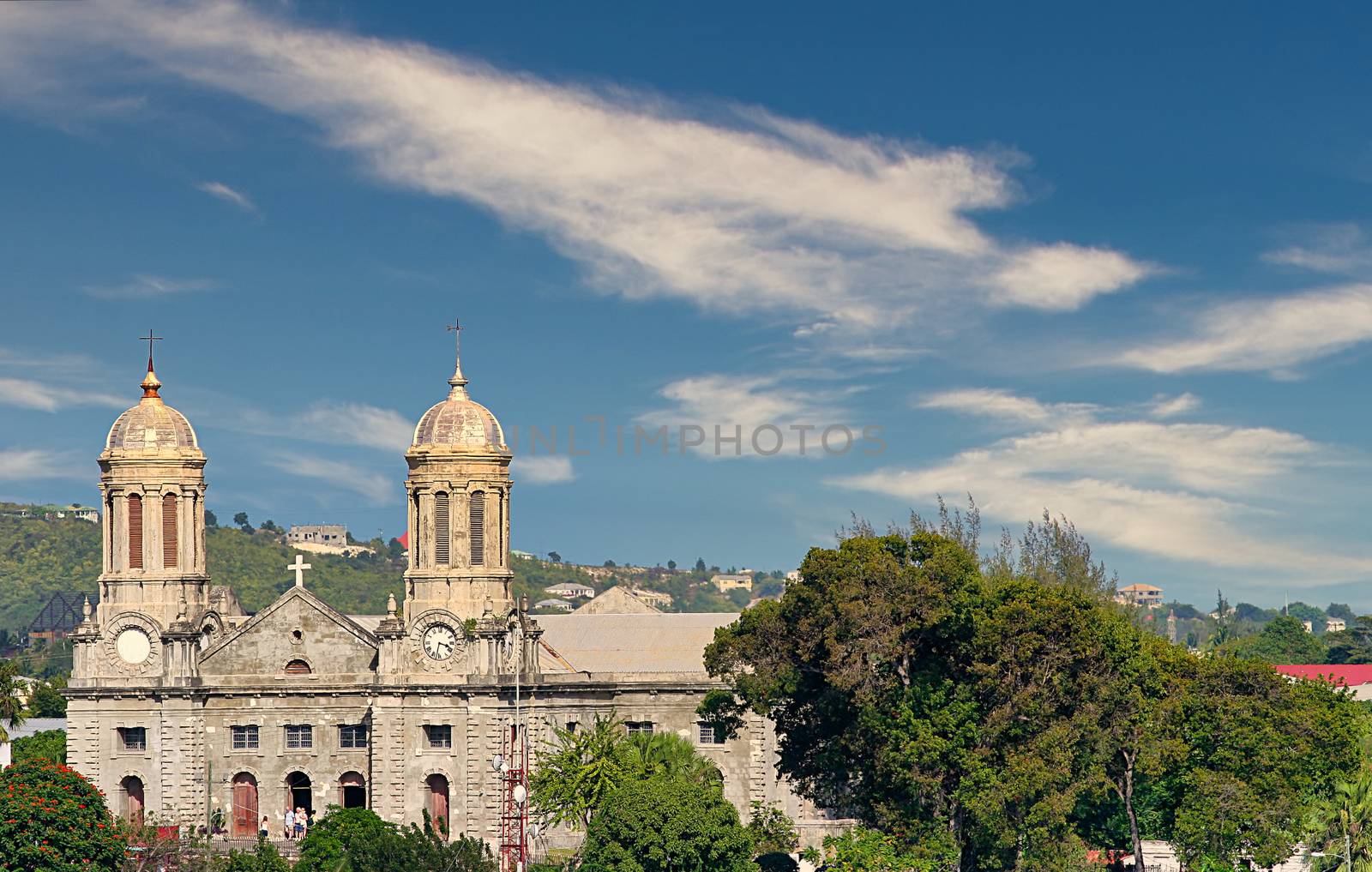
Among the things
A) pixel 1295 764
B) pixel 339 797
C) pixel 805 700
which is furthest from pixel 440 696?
pixel 1295 764

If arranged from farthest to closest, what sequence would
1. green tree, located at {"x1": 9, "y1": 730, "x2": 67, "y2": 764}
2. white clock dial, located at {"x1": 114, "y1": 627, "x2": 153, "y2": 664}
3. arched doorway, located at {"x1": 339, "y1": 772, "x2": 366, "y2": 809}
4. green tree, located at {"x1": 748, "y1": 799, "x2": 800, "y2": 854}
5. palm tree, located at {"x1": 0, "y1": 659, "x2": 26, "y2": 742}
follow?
palm tree, located at {"x1": 0, "y1": 659, "x2": 26, "y2": 742}
green tree, located at {"x1": 9, "y1": 730, "x2": 67, "y2": 764}
white clock dial, located at {"x1": 114, "y1": 627, "x2": 153, "y2": 664}
arched doorway, located at {"x1": 339, "y1": 772, "x2": 366, "y2": 809}
green tree, located at {"x1": 748, "y1": 799, "x2": 800, "y2": 854}

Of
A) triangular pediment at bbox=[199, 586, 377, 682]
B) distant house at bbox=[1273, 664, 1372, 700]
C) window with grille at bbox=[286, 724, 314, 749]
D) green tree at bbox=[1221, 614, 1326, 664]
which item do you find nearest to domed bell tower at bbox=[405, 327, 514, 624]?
triangular pediment at bbox=[199, 586, 377, 682]

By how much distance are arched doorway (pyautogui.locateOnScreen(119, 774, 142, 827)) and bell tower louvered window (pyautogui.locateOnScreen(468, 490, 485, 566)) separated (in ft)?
52.2

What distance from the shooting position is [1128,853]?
70.0 m

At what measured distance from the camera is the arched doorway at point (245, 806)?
242 ft

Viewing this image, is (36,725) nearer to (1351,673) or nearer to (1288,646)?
(1351,673)

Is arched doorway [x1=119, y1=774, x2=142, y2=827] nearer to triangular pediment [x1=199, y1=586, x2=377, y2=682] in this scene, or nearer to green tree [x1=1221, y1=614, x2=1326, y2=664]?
triangular pediment [x1=199, y1=586, x2=377, y2=682]

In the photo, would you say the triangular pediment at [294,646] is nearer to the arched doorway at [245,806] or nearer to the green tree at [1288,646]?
the arched doorway at [245,806]

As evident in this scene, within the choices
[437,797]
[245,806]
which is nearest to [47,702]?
[245,806]

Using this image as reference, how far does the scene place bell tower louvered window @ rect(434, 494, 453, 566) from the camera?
2904 inches

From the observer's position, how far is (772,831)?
6981 cm

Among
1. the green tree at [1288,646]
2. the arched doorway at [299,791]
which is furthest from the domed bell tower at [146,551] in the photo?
the green tree at [1288,646]

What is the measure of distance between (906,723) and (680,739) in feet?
34.6

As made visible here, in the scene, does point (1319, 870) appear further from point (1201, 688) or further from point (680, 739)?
point (680, 739)
